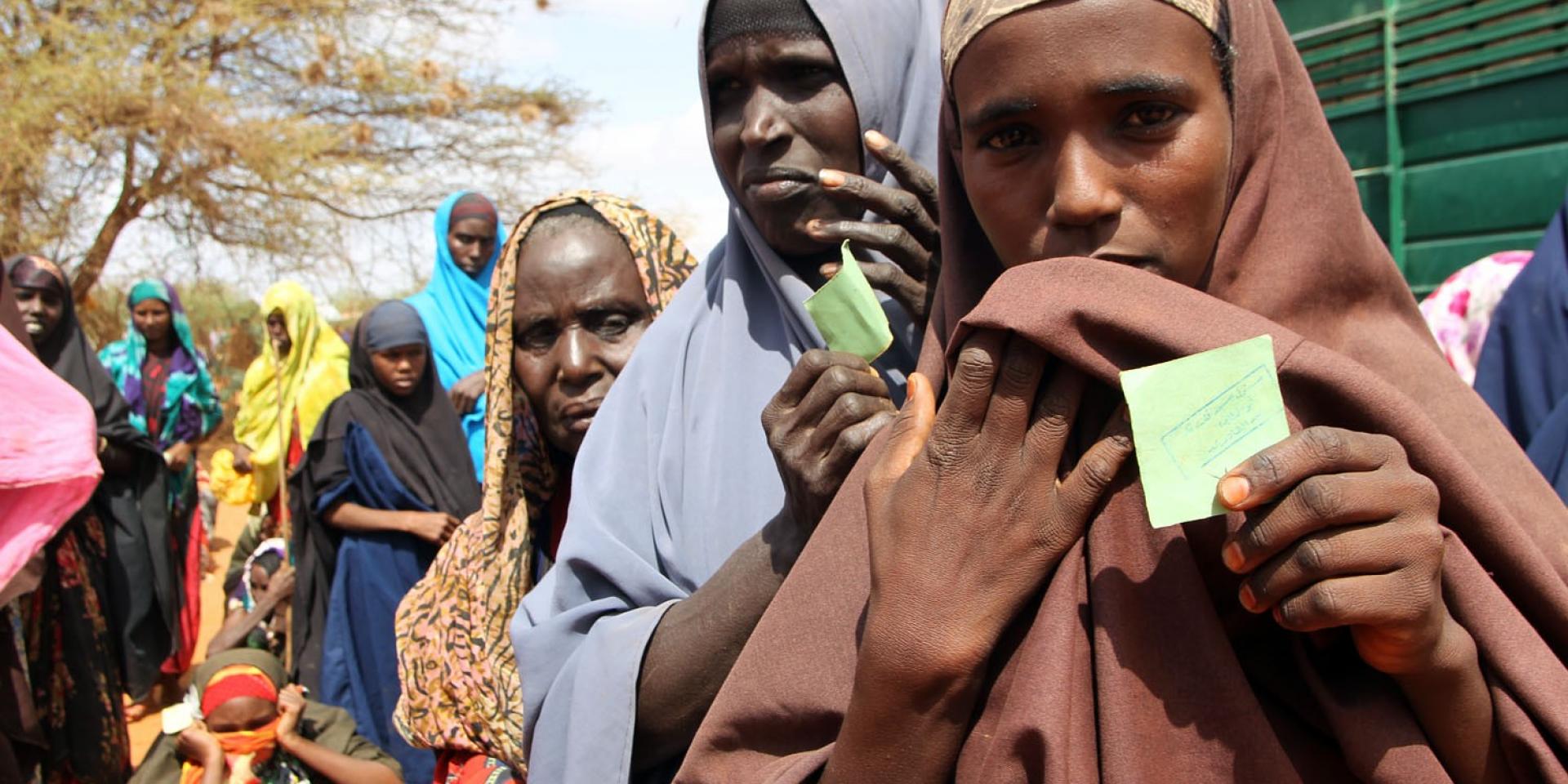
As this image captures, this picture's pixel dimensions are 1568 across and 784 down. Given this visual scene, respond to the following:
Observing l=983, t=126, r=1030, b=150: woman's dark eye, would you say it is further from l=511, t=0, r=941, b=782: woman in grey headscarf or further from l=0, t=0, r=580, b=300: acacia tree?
l=0, t=0, r=580, b=300: acacia tree

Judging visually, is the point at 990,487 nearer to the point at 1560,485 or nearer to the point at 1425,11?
the point at 1560,485

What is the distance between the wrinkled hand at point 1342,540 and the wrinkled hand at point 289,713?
3.97 metres

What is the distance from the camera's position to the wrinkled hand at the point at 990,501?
122cm

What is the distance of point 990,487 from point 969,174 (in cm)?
38

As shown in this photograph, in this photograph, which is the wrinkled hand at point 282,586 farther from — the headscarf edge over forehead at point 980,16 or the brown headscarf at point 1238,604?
the headscarf edge over forehead at point 980,16

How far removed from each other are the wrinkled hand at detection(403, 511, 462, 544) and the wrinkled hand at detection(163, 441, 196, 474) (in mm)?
3515

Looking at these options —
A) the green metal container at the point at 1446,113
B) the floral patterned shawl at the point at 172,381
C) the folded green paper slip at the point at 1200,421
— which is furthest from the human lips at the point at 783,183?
the floral patterned shawl at the point at 172,381

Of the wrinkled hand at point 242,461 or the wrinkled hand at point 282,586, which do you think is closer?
the wrinkled hand at point 282,586

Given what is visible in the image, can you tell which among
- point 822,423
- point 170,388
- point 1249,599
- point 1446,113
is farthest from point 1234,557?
point 170,388

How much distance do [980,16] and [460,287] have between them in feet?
19.4

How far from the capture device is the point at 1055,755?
117 centimetres

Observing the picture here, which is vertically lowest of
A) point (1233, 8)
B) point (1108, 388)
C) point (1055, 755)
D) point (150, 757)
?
point (150, 757)

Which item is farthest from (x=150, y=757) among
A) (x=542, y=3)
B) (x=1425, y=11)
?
(x=542, y=3)

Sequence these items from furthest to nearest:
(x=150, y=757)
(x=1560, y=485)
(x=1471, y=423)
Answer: (x=150, y=757) → (x=1560, y=485) → (x=1471, y=423)
